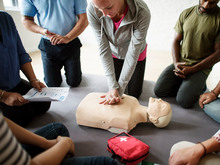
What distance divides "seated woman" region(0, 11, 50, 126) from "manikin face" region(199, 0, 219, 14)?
5.37 ft

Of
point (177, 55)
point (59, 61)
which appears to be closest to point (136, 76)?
point (177, 55)

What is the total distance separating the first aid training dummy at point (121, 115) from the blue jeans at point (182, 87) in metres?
0.46

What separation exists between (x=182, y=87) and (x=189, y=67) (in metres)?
0.22

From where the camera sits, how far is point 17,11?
3.18 m

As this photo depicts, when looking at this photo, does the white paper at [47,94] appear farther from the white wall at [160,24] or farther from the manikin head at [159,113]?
the white wall at [160,24]

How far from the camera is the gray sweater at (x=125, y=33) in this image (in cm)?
117

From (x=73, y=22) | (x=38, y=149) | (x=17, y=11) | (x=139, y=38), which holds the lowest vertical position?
(x=38, y=149)

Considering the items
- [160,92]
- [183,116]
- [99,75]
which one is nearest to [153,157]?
[183,116]

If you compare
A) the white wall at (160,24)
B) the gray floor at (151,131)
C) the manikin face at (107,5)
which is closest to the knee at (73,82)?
the gray floor at (151,131)

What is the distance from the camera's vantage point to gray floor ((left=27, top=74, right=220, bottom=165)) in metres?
1.08

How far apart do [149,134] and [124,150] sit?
350 mm

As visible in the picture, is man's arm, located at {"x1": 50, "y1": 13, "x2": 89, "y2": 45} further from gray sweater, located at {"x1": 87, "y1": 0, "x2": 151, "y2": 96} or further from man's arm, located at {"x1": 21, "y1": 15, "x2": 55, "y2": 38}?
gray sweater, located at {"x1": 87, "y1": 0, "x2": 151, "y2": 96}

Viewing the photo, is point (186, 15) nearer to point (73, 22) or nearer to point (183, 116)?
point (183, 116)

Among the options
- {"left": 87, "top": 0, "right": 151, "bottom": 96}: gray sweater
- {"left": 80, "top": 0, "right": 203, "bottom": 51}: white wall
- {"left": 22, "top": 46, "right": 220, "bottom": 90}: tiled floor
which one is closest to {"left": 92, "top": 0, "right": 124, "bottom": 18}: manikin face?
{"left": 87, "top": 0, "right": 151, "bottom": 96}: gray sweater
